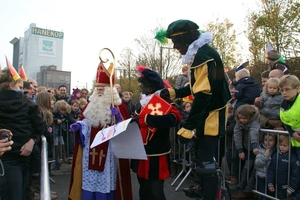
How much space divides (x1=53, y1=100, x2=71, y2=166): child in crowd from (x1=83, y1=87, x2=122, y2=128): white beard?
110 inches

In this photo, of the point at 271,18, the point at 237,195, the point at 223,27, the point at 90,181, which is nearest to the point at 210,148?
the point at 90,181

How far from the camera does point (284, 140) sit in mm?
3762

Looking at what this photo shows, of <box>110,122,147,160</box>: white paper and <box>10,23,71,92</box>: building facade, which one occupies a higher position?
<box>10,23,71,92</box>: building facade

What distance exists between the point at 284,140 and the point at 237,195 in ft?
4.05

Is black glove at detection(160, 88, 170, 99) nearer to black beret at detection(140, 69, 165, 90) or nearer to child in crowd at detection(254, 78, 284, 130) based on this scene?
black beret at detection(140, 69, 165, 90)

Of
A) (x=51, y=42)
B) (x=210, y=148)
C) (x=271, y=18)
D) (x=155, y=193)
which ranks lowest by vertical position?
(x=155, y=193)

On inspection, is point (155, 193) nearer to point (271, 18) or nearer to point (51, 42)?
point (271, 18)

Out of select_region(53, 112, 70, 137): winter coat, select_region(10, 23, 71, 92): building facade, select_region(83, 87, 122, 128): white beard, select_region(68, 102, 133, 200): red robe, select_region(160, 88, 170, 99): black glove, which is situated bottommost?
select_region(68, 102, 133, 200): red robe

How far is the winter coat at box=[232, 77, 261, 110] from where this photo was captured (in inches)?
204

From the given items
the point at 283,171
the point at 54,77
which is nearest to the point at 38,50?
the point at 54,77

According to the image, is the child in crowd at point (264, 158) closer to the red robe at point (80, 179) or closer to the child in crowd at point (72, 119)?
the red robe at point (80, 179)

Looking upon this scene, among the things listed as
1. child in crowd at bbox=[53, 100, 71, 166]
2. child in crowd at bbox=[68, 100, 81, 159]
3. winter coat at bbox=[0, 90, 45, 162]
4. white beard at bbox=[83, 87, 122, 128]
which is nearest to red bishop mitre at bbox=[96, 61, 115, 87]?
white beard at bbox=[83, 87, 122, 128]

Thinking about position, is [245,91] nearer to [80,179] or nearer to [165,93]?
[165,93]

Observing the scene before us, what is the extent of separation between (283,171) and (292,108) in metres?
0.80
